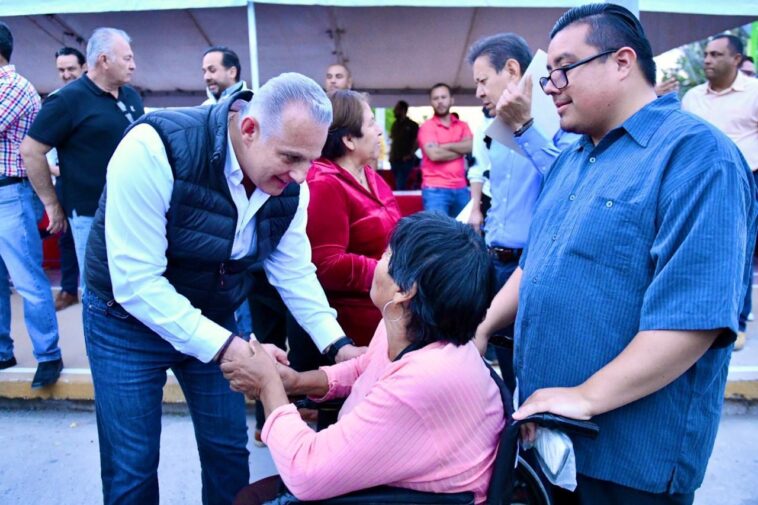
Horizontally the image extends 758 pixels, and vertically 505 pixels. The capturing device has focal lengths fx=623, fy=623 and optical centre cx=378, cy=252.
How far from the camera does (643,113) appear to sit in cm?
152

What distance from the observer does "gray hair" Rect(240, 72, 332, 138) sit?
180cm

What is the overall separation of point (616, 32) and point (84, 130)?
3177 mm

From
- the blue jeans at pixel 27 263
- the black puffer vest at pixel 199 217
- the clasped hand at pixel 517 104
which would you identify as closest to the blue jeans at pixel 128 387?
the black puffer vest at pixel 199 217

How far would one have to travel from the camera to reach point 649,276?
143 centimetres

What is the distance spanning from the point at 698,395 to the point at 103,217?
5.87ft

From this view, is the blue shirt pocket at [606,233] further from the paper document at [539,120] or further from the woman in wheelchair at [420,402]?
the paper document at [539,120]

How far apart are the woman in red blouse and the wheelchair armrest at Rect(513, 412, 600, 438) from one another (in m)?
1.28

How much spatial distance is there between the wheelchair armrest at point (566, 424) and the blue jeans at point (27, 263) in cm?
344

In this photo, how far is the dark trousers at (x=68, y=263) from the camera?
560 centimetres

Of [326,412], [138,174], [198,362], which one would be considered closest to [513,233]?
[326,412]

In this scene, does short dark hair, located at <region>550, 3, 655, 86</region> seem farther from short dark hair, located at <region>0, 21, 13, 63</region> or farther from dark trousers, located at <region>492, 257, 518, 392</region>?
short dark hair, located at <region>0, 21, 13, 63</region>

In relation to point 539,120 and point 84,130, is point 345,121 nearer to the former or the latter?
point 539,120

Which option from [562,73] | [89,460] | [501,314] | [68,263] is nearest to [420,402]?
[501,314]

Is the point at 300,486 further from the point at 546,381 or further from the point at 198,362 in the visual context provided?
the point at 198,362
